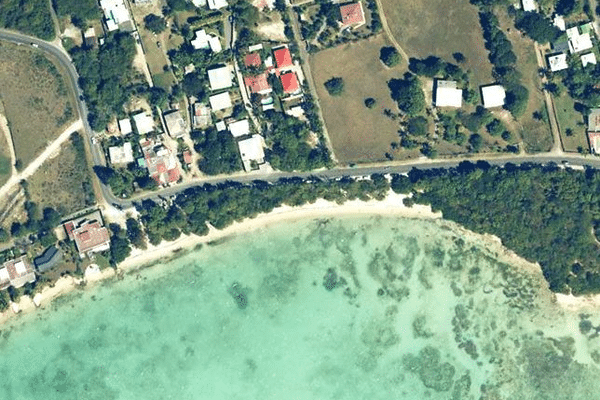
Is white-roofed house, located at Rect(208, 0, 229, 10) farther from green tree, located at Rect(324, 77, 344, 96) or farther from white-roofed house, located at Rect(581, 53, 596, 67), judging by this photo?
white-roofed house, located at Rect(581, 53, 596, 67)

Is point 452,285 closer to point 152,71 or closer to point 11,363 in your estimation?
point 152,71

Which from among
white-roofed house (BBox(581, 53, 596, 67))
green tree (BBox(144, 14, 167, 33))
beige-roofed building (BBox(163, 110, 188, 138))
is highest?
green tree (BBox(144, 14, 167, 33))

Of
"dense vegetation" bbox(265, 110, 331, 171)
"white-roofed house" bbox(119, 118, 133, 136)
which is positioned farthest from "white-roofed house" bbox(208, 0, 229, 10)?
A: "white-roofed house" bbox(119, 118, 133, 136)

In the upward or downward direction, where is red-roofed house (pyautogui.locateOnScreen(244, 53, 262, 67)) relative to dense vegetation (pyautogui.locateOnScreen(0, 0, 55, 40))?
downward

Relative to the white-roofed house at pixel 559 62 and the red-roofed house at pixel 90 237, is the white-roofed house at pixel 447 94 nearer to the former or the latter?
the white-roofed house at pixel 559 62

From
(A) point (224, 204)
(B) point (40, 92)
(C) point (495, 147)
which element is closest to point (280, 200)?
(A) point (224, 204)

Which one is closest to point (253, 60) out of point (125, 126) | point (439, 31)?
point (125, 126)

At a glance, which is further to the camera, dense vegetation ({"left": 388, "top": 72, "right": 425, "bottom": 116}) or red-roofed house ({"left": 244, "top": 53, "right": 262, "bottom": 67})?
red-roofed house ({"left": 244, "top": 53, "right": 262, "bottom": 67})
